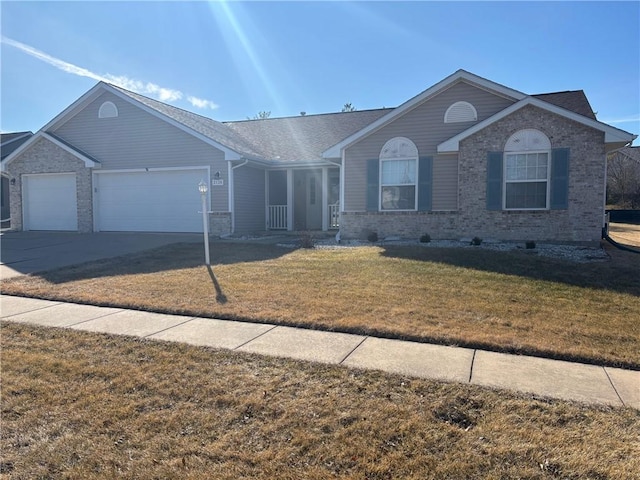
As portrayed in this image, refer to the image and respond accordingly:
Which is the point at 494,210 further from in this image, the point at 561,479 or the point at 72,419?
the point at 72,419

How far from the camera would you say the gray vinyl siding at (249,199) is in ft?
53.0

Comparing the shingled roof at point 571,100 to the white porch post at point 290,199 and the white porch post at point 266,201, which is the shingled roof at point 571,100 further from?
the white porch post at point 266,201

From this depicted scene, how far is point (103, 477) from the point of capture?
2541mm

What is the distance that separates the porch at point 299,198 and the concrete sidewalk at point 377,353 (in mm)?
Result: 12050

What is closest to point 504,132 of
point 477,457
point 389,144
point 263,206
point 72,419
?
point 389,144

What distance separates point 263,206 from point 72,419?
15234 millimetres

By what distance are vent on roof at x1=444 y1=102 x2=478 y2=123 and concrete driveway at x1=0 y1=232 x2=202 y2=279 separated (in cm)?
876

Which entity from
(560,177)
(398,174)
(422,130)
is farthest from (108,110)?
(560,177)

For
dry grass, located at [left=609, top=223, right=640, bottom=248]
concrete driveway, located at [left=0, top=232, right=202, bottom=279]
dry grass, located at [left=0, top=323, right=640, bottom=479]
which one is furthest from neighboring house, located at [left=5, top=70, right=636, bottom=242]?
dry grass, located at [left=0, top=323, right=640, bottom=479]

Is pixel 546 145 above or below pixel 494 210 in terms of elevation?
above

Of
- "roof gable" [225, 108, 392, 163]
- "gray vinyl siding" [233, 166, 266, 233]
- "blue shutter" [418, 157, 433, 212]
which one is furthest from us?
"roof gable" [225, 108, 392, 163]

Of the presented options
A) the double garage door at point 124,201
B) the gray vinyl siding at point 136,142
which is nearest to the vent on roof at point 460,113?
the gray vinyl siding at point 136,142

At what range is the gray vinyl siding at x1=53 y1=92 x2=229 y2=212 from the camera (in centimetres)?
1590

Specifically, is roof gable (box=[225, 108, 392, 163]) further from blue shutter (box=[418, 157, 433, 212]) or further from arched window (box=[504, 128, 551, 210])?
arched window (box=[504, 128, 551, 210])
